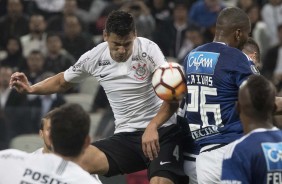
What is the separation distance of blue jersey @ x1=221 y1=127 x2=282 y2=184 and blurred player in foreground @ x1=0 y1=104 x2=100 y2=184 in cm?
84

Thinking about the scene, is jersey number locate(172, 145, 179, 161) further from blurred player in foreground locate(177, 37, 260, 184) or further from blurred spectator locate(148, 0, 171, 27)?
blurred spectator locate(148, 0, 171, 27)

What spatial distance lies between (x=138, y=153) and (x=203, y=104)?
0.96 metres

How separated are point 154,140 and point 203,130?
1.52 feet

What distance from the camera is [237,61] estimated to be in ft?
24.1

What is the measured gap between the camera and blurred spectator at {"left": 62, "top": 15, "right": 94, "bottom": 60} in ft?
49.2

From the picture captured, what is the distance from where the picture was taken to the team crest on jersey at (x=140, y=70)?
8.06 metres

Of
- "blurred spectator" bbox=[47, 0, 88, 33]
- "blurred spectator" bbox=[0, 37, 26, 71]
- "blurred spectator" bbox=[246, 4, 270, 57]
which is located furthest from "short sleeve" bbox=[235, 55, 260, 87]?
"blurred spectator" bbox=[47, 0, 88, 33]

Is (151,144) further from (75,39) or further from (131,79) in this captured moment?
(75,39)

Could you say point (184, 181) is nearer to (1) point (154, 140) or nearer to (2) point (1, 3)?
(1) point (154, 140)

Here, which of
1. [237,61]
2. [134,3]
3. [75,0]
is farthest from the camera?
[75,0]

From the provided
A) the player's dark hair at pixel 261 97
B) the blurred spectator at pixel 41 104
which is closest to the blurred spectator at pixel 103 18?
the blurred spectator at pixel 41 104

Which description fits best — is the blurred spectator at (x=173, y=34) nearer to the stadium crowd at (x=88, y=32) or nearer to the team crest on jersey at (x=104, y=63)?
the stadium crowd at (x=88, y=32)

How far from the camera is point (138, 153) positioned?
821cm

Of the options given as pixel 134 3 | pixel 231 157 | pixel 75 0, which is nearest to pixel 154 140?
pixel 231 157
